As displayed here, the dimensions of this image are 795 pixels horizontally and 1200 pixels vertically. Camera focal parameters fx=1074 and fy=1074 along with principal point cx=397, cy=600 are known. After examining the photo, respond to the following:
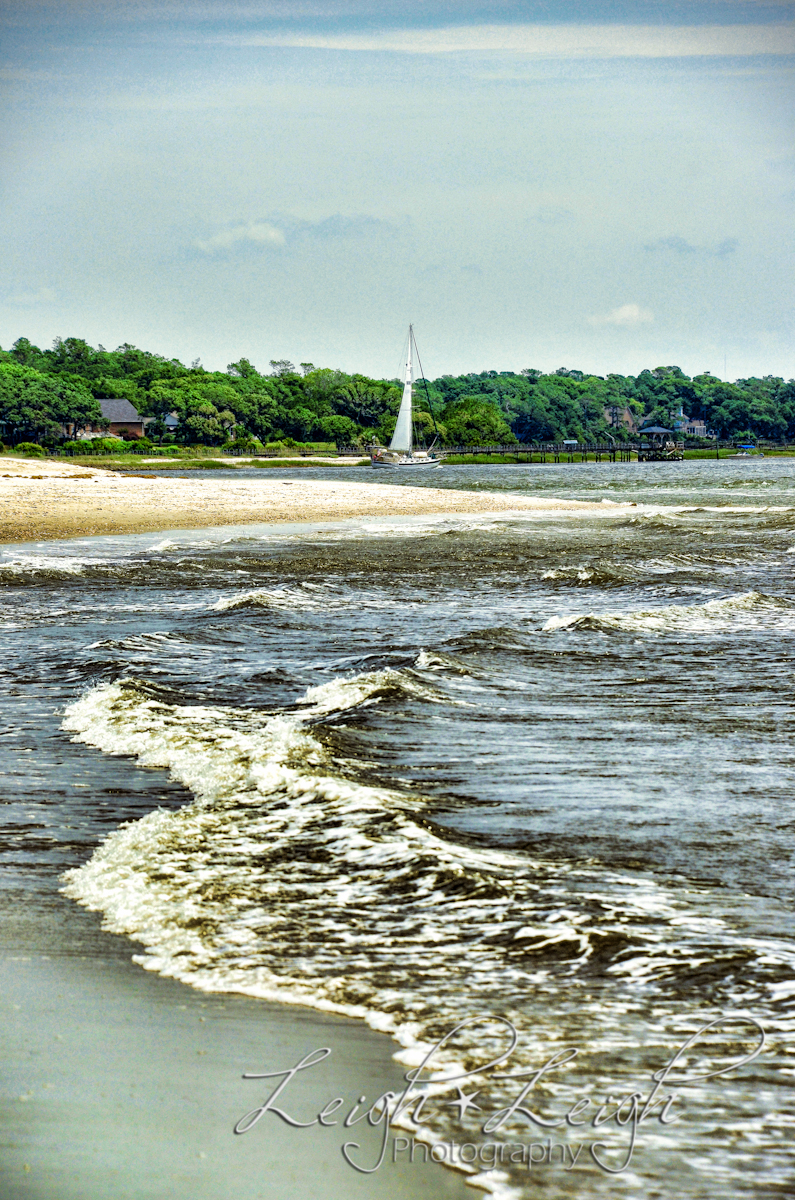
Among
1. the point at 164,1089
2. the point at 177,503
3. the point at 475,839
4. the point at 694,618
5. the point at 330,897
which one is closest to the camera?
the point at 164,1089

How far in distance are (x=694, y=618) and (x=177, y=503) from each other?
33183mm

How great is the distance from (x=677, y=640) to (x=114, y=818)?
355 inches

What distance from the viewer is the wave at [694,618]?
1495cm

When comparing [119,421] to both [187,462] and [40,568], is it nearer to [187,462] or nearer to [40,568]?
[187,462]

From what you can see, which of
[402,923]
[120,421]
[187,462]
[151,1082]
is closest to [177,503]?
[402,923]

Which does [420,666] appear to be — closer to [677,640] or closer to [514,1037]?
[677,640]

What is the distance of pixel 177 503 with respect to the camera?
150ft

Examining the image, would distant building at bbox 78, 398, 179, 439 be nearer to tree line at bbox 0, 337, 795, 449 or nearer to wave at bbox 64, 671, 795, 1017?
tree line at bbox 0, 337, 795, 449

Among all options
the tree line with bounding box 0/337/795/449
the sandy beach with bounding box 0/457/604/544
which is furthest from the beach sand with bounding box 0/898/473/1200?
the tree line with bounding box 0/337/795/449

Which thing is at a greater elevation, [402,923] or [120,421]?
[120,421]

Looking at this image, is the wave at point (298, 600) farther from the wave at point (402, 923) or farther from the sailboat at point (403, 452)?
the sailboat at point (403, 452)

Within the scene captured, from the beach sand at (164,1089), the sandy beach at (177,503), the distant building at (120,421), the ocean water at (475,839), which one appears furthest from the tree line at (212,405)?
the beach sand at (164,1089)

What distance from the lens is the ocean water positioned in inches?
157

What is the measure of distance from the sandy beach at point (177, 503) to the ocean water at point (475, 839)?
20781 millimetres
